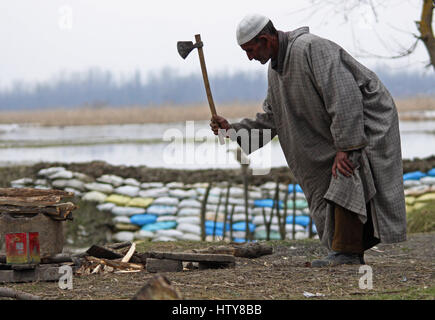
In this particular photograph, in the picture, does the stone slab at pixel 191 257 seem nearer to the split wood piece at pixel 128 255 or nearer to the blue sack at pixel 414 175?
the split wood piece at pixel 128 255

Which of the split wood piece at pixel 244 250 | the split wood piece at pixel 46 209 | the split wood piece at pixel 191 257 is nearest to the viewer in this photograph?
the split wood piece at pixel 191 257

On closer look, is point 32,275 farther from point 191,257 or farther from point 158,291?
point 158,291

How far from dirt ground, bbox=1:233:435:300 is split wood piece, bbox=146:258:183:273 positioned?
0.17ft

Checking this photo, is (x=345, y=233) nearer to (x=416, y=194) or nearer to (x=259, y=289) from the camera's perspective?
(x=259, y=289)

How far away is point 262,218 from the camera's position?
11383 mm

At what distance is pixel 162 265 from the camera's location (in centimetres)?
435

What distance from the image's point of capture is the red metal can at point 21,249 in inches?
165

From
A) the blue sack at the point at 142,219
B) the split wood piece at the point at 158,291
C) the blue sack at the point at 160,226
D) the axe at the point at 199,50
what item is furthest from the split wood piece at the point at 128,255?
the blue sack at the point at 142,219

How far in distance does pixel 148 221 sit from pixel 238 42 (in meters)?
8.22

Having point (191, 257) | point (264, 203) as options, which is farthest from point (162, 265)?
point (264, 203)

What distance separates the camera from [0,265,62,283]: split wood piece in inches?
165

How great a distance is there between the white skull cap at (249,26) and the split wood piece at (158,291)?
1.93 metres

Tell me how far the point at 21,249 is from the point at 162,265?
0.88 m

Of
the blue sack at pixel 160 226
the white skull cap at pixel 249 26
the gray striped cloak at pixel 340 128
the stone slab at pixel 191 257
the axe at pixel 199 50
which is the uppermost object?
the white skull cap at pixel 249 26
